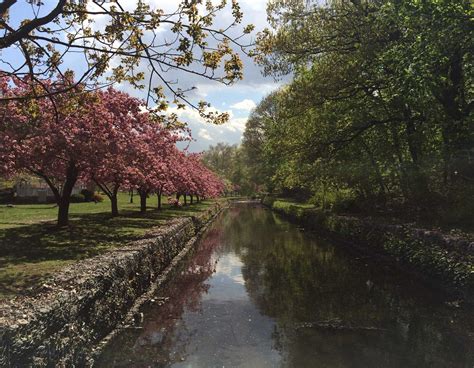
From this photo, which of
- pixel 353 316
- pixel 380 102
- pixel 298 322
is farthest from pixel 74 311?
pixel 380 102

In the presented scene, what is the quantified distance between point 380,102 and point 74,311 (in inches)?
571

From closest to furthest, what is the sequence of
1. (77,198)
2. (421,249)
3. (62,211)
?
(421,249) < (62,211) < (77,198)

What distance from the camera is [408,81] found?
39.8 ft

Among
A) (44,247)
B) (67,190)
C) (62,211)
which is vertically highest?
(67,190)

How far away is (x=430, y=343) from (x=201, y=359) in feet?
12.9

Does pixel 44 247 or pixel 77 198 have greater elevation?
pixel 77 198

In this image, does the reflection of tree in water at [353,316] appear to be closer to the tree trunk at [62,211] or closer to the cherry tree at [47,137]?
the cherry tree at [47,137]

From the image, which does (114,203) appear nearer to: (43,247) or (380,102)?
(43,247)

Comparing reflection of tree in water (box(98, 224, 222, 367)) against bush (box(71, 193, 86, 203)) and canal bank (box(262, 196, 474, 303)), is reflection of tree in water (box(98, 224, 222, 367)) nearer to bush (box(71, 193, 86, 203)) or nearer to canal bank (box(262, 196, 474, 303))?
canal bank (box(262, 196, 474, 303))

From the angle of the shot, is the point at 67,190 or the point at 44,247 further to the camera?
the point at 67,190

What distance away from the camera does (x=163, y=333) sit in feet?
26.5

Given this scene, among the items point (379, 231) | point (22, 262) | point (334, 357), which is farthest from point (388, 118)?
point (22, 262)

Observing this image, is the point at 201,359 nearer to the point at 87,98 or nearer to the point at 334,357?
the point at 334,357

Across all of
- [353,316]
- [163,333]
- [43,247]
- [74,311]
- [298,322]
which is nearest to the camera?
[74,311]
